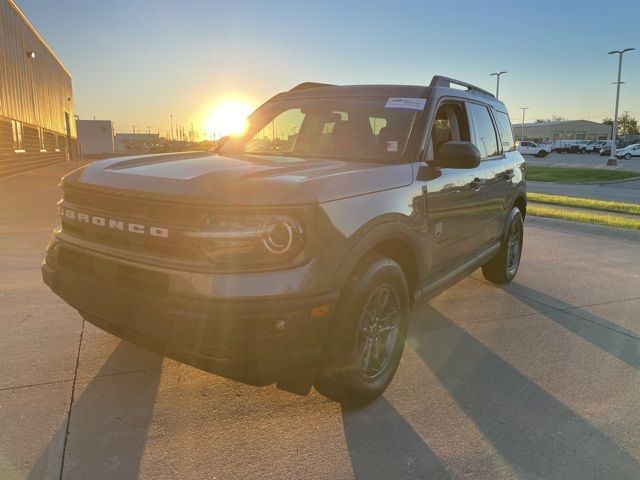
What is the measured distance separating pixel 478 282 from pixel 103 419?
14.2ft

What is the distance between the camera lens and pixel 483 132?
4.75 meters

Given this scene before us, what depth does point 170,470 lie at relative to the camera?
2422 millimetres

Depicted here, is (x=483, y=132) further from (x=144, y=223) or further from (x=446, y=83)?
(x=144, y=223)

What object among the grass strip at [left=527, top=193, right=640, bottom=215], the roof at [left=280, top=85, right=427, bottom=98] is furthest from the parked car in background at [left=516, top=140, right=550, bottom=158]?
the roof at [left=280, top=85, right=427, bottom=98]

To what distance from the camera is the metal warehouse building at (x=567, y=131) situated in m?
106

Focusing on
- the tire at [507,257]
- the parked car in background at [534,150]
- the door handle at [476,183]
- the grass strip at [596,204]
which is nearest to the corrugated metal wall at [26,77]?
the grass strip at [596,204]

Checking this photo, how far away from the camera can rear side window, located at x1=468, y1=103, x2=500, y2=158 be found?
4508 mm

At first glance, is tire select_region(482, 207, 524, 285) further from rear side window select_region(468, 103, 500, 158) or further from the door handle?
the door handle

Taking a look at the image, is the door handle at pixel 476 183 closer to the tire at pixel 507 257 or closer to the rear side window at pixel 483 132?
the rear side window at pixel 483 132

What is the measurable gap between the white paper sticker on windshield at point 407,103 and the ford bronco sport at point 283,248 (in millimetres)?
15

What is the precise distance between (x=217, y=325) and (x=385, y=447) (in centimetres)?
114

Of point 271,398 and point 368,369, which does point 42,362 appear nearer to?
point 271,398

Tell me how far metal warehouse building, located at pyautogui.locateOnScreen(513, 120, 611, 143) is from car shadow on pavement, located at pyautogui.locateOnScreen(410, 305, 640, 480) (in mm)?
110669

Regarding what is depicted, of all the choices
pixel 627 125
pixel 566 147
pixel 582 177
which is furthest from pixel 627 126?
pixel 582 177
